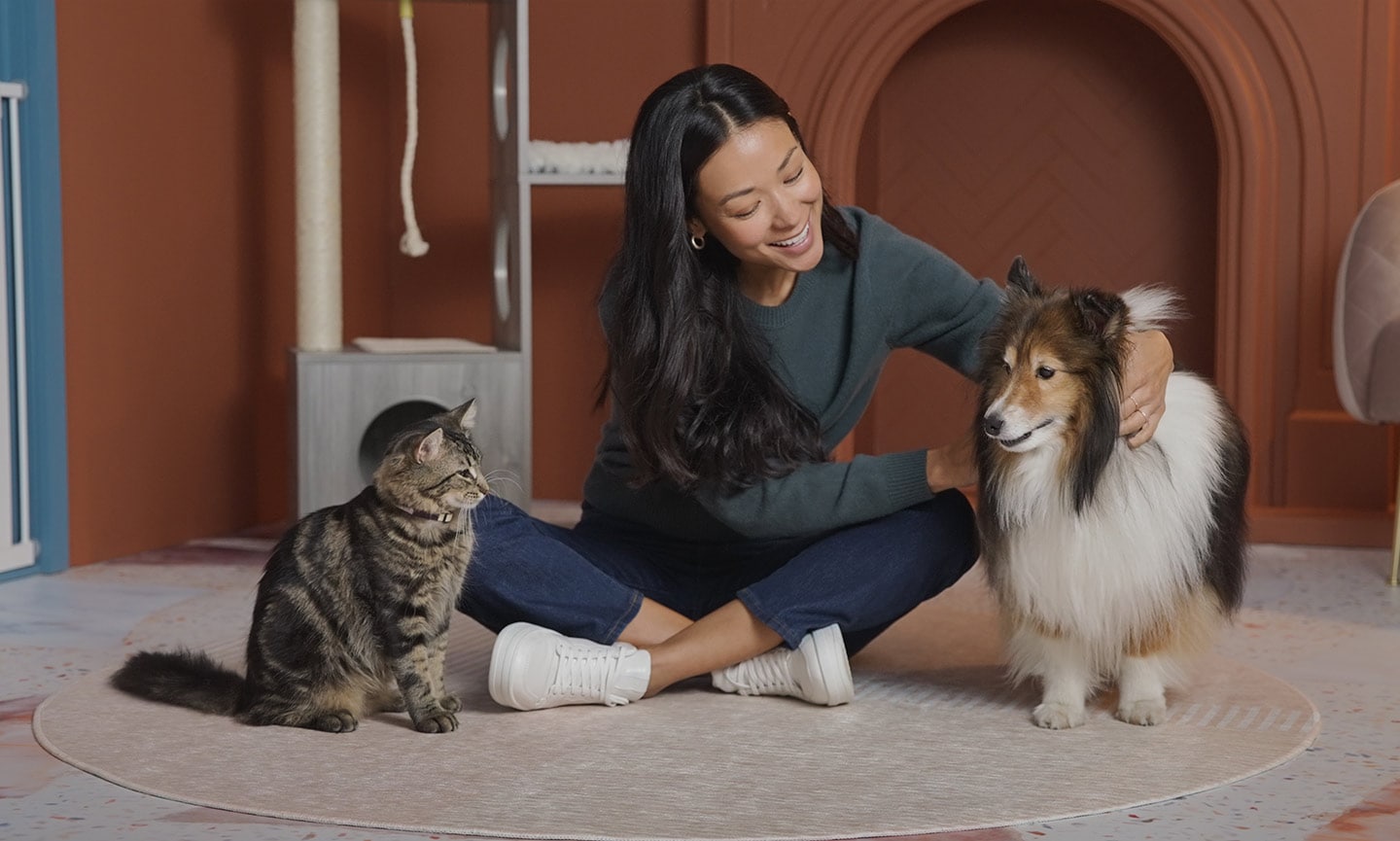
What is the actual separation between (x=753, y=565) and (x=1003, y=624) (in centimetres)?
43

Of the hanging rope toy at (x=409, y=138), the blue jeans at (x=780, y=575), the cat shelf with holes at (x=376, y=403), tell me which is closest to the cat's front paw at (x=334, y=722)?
the blue jeans at (x=780, y=575)

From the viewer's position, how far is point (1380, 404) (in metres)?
3.46

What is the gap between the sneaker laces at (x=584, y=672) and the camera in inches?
91.0

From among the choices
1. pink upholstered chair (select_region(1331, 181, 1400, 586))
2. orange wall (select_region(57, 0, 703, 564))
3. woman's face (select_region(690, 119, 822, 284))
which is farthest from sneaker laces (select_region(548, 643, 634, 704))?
pink upholstered chair (select_region(1331, 181, 1400, 586))

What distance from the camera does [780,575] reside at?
7.67 feet

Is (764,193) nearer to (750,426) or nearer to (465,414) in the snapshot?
(750,426)

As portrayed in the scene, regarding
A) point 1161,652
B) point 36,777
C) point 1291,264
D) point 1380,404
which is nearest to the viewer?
point 36,777

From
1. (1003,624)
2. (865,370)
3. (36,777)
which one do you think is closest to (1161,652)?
(1003,624)

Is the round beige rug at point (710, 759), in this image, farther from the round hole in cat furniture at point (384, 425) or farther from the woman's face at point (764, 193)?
the round hole in cat furniture at point (384, 425)

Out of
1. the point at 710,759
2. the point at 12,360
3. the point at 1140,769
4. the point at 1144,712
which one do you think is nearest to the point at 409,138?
the point at 12,360

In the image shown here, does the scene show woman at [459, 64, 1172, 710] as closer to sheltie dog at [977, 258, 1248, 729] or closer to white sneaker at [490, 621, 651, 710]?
white sneaker at [490, 621, 651, 710]

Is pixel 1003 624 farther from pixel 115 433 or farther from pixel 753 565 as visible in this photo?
pixel 115 433

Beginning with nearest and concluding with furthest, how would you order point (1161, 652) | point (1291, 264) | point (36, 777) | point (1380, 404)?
1. point (36, 777)
2. point (1161, 652)
3. point (1380, 404)
4. point (1291, 264)

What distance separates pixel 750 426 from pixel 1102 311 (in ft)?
1.82
